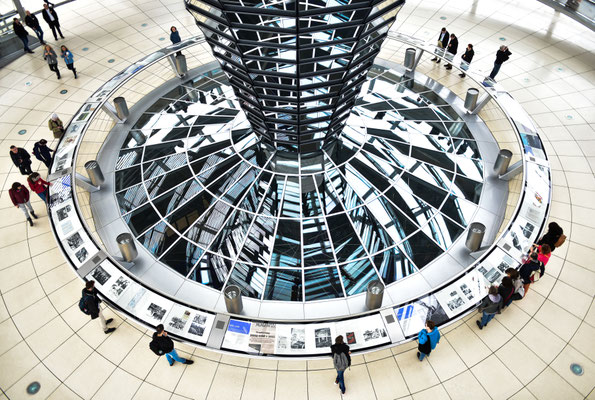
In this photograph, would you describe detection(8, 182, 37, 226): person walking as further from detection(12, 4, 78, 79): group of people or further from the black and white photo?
the black and white photo

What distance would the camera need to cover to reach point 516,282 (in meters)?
11.1

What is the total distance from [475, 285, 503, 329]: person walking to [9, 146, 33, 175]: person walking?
15496 mm

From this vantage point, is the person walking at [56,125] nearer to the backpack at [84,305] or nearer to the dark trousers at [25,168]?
the dark trousers at [25,168]

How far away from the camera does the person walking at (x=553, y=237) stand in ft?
40.5

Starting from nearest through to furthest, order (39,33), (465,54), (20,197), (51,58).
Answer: (20,197)
(465,54)
(51,58)
(39,33)

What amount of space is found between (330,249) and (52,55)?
16.4 meters

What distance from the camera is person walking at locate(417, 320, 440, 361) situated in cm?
1006

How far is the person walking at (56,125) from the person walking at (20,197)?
386 cm

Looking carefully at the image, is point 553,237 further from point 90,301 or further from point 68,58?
point 68,58

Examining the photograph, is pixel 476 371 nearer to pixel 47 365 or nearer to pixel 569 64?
pixel 47 365

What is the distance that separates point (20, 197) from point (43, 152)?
265 centimetres

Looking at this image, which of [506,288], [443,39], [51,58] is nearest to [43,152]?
[51,58]

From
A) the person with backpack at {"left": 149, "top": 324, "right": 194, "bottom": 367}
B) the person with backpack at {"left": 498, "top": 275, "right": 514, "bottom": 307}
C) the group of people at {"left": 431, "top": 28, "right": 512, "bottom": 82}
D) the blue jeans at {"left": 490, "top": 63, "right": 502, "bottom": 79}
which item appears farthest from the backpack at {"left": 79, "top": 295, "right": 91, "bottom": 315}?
the blue jeans at {"left": 490, "top": 63, "right": 502, "bottom": 79}

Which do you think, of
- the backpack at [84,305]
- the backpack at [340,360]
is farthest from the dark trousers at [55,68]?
the backpack at [340,360]
